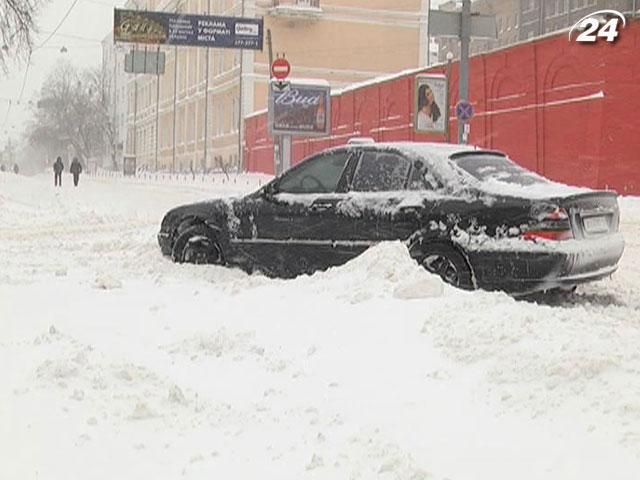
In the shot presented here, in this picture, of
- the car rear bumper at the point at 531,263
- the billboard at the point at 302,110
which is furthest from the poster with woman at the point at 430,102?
the car rear bumper at the point at 531,263

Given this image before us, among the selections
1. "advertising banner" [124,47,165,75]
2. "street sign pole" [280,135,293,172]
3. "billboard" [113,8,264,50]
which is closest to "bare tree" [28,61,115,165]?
"advertising banner" [124,47,165,75]

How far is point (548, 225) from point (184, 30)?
3180 centimetres

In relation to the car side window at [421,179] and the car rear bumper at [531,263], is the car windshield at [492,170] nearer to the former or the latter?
the car side window at [421,179]

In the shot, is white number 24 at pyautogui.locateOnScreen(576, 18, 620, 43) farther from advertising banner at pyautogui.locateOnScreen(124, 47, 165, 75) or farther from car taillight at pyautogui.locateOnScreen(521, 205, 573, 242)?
advertising banner at pyautogui.locateOnScreen(124, 47, 165, 75)

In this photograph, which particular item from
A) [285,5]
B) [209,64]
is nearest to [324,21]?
[285,5]

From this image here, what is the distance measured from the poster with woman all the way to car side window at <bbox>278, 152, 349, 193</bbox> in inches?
641

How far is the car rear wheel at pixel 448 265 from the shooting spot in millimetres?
7414

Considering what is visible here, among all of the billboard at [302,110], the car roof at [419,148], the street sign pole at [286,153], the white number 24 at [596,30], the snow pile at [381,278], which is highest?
the white number 24 at [596,30]

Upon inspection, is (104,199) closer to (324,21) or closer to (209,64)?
(324,21)

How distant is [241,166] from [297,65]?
394 inches

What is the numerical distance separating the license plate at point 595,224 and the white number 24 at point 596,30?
1485cm

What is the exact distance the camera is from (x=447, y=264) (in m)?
7.52

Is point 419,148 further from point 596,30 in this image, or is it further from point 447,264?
point 596,30

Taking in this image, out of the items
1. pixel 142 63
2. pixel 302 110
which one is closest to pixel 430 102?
pixel 302 110
